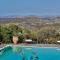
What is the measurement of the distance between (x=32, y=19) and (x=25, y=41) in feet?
59.5

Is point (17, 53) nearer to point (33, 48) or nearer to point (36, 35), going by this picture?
point (33, 48)

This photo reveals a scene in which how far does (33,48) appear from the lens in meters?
16.3

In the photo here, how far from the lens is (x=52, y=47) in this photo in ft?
54.5
